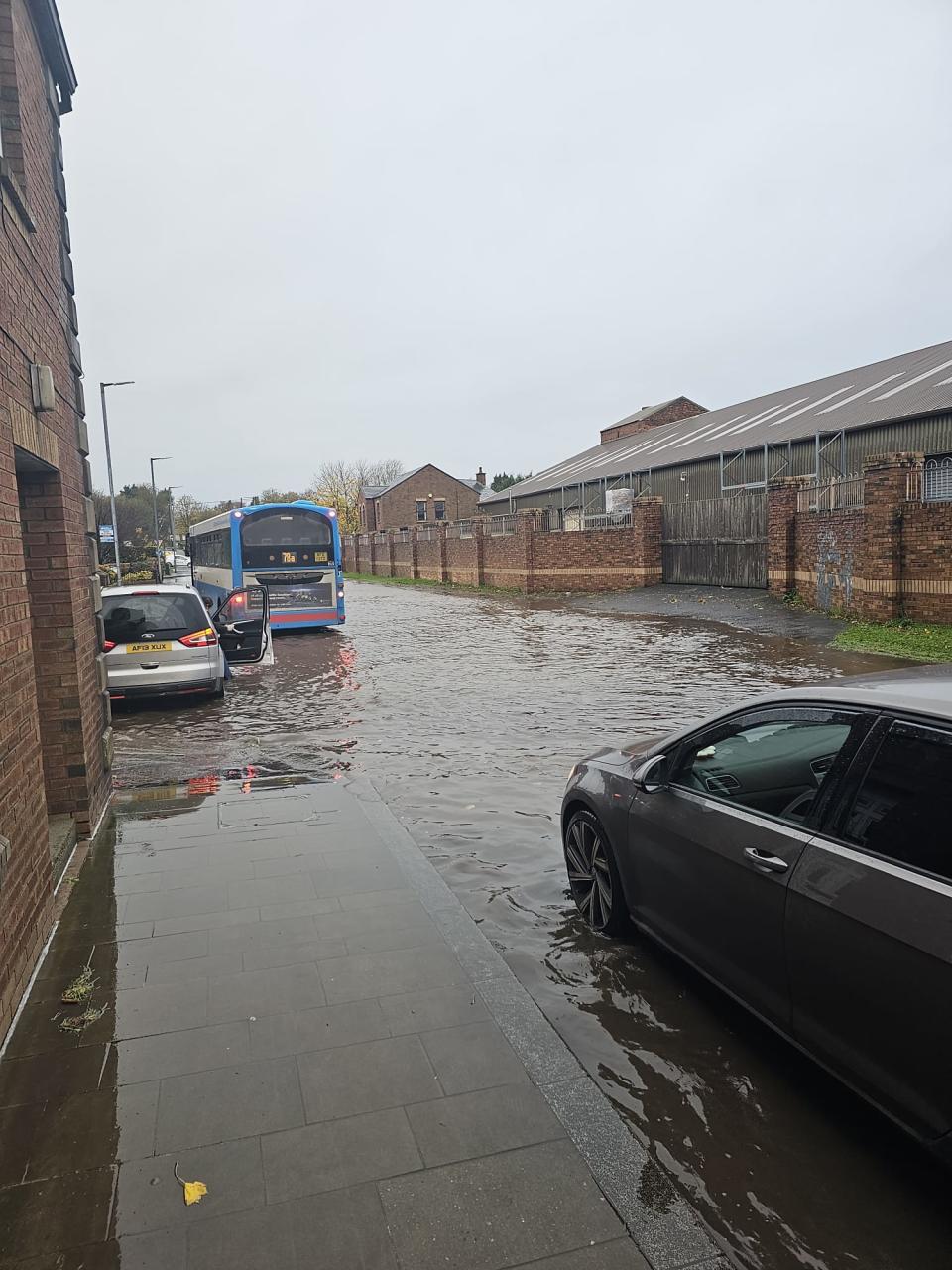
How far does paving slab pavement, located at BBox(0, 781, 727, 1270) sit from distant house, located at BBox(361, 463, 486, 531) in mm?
77781

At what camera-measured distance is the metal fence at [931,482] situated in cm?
1527

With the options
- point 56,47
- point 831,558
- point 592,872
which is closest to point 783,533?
point 831,558

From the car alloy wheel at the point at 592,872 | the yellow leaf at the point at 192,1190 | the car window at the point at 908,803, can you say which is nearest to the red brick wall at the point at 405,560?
the car alloy wheel at the point at 592,872

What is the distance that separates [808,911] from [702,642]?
14.2 meters

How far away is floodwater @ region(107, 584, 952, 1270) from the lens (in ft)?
8.68

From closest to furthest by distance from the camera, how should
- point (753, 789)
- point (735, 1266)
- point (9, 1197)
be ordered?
point (735, 1266), point (9, 1197), point (753, 789)

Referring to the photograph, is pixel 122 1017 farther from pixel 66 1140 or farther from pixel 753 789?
pixel 753 789

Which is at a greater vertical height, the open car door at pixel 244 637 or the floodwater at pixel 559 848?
the open car door at pixel 244 637

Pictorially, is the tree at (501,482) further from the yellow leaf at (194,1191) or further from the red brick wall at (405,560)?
the yellow leaf at (194,1191)

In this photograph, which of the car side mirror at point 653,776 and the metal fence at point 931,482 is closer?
the car side mirror at point 653,776

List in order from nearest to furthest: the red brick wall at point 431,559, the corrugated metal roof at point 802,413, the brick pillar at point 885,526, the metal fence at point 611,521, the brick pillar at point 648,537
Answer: the brick pillar at point 885,526, the corrugated metal roof at point 802,413, the brick pillar at point 648,537, the metal fence at point 611,521, the red brick wall at point 431,559

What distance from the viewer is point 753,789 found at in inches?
138

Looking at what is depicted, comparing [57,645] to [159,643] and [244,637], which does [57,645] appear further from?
[244,637]

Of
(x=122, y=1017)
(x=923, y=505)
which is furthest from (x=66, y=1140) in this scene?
(x=923, y=505)
